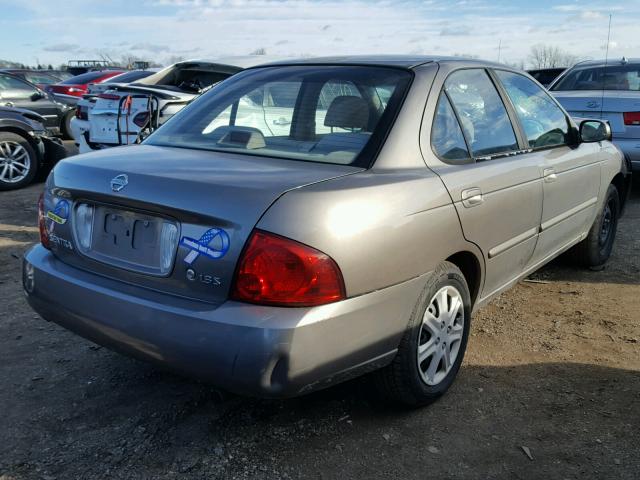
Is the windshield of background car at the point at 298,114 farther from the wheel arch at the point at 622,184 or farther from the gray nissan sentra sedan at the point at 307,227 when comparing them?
the wheel arch at the point at 622,184

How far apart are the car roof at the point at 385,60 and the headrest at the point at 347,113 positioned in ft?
0.97

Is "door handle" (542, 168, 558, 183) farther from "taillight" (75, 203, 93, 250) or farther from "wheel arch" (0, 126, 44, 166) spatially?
"wheel arch" (0, 126, 44, 166)

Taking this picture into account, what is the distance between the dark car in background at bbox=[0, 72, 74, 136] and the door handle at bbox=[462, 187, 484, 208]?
377 inches

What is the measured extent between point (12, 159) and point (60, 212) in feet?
20.4

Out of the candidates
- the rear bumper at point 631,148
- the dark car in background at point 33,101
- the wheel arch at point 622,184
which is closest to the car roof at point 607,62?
the rear bumper at point 631,148

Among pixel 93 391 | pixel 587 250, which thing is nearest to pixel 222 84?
pixel 93 391

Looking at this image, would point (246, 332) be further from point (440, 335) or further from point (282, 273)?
point (440, 335)

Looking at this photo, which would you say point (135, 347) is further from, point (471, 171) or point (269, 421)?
point (471, 171)

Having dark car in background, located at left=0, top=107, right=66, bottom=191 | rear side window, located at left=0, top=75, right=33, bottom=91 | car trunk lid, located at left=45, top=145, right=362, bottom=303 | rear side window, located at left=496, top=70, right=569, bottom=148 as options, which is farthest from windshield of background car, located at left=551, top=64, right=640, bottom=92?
rear side window, located at left=0, top=75, right=33, bottom=91

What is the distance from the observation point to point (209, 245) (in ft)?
7.15

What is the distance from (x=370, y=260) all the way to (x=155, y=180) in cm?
88

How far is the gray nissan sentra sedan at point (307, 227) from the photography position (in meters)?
2.15

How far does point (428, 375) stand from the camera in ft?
9.38

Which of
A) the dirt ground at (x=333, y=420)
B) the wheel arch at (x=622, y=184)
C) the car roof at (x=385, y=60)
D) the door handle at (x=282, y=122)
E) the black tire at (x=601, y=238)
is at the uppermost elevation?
the car roof at (x=385, y=60)
